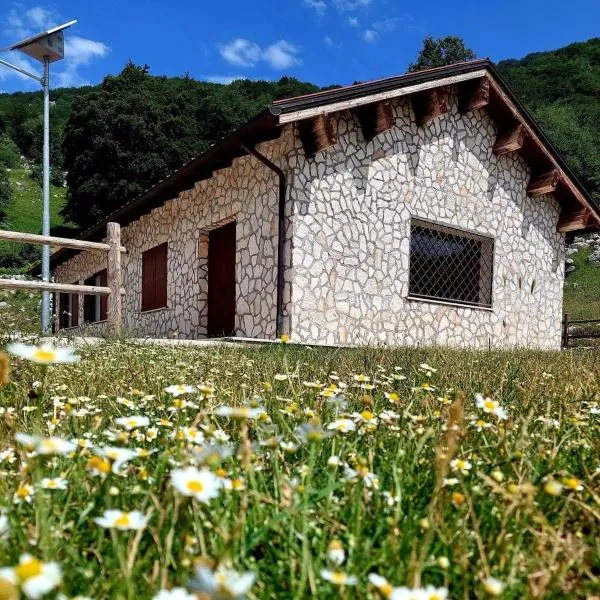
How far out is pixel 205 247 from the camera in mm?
11648

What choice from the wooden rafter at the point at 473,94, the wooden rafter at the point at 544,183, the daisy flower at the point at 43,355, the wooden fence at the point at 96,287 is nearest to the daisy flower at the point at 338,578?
the daisy flower at the point at 43,355

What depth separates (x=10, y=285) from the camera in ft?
24.7

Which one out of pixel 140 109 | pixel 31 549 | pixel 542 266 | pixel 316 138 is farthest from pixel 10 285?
pixel 140 109

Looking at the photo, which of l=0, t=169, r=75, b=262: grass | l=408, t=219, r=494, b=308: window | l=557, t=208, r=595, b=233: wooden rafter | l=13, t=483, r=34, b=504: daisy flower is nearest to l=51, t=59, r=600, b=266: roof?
l=557, t=208, r=595, b=233: wooden rafter

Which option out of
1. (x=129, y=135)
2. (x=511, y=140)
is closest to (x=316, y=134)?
(x=511, y=140)

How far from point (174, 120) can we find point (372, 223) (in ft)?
87.1

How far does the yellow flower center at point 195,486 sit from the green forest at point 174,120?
3201 centimetres

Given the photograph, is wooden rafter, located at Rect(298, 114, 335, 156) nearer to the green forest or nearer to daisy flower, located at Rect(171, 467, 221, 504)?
daisy flower, located at Rect(171, 467, 221, 504)

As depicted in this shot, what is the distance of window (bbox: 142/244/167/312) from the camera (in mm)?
13042

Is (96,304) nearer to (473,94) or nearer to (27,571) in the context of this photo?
(473,94)

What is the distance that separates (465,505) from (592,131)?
4365cm

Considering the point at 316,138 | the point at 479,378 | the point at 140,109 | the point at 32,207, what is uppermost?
the point at 140,109

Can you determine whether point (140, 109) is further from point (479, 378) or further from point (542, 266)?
point (479, 378)

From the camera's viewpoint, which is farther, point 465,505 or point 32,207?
point 32,207
